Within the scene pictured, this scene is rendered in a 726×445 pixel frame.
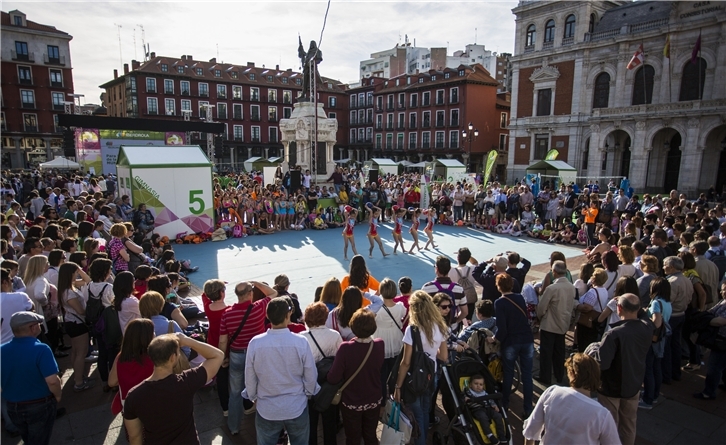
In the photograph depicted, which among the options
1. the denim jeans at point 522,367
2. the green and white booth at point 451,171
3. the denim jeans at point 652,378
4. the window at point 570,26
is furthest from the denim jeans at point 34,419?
the window at point 570,26

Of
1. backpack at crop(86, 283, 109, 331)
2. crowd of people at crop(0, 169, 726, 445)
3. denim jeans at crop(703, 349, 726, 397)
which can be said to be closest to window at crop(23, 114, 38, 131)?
crowd of people at crop(0, 169, 726, 445)

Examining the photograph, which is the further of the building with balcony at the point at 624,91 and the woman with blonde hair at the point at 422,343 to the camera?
the building with balcony at the point at 624,91

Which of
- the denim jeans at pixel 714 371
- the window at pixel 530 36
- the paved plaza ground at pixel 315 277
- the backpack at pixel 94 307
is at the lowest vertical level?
the paved plaza ground at pixel 315 277

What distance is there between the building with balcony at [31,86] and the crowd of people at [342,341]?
47666 millimetres

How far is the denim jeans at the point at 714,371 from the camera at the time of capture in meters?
4.98

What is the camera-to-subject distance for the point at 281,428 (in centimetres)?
349

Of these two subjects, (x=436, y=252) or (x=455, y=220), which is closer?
(x=436, y=252)

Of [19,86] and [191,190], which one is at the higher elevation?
[19,86]

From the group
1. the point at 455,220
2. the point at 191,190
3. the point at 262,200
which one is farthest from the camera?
the point at 455,220

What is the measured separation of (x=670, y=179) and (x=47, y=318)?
118 ft

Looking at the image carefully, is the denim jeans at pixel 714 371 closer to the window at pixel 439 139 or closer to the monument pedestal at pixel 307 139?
the monument pedestal at pixel 307 139

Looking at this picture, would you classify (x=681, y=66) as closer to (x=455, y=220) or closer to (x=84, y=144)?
(x=455, y=220)

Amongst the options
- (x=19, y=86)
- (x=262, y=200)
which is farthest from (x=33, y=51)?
(x=262, y=200)

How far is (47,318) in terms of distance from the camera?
219 inches
